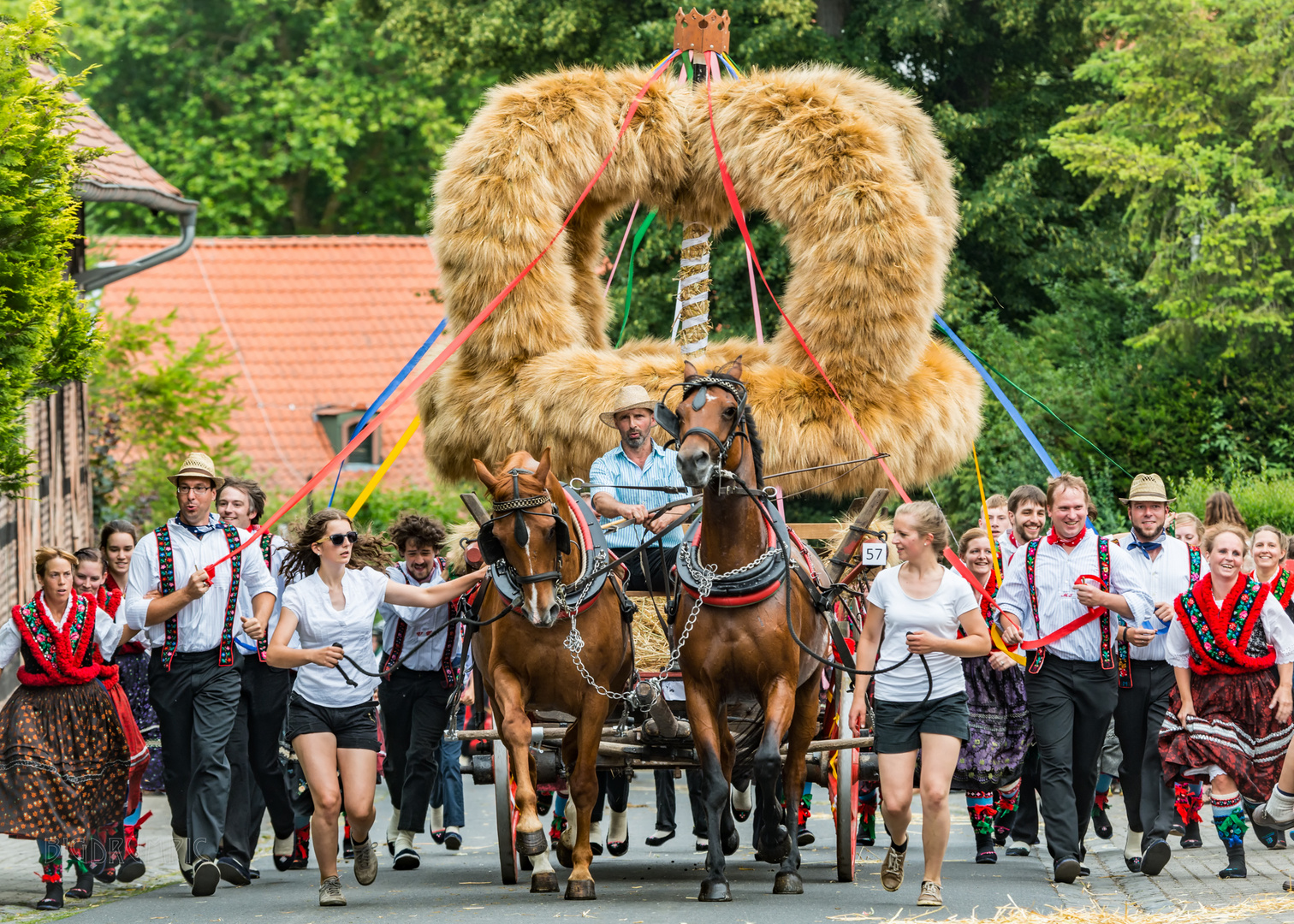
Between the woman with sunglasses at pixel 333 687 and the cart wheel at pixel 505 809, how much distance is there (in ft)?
1.96

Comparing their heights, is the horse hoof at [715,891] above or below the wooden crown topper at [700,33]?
below

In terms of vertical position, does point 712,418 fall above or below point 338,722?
above

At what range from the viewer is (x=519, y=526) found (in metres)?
8.00

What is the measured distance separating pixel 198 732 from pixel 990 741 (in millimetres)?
4252

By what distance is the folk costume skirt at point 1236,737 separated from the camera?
8758 mm

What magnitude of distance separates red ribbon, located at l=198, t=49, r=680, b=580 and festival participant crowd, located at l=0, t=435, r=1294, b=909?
0.18 m

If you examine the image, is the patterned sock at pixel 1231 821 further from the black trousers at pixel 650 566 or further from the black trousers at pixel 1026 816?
the black trousers at pixel 650 566

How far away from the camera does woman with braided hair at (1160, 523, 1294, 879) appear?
8758 mm

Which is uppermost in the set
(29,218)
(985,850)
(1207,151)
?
(1207,151)

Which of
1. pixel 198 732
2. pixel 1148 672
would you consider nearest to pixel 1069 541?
pixel 1148 672

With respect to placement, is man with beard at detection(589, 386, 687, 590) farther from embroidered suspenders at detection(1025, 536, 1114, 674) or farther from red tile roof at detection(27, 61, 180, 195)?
red tile roof at detection(27, 61, 180, 195)

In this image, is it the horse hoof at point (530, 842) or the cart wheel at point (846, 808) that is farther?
the cart wheel at point (846, 808)

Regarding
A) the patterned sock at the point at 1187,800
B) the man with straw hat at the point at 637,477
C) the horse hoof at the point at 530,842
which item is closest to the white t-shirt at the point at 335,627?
the horse hoof at the point at 530,842

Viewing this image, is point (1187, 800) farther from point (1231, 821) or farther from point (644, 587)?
point (644, 587)
